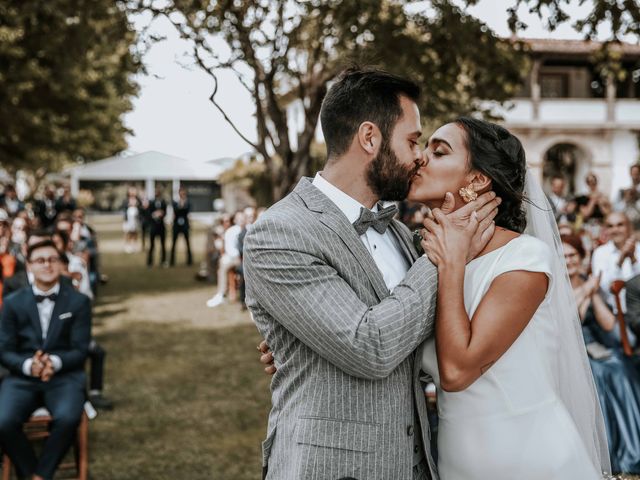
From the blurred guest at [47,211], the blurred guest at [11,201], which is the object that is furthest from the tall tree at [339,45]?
the blurred guest at [11,201]

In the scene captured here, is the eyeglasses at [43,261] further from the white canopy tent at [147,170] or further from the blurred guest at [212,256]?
the white canopy tent at [147,170]

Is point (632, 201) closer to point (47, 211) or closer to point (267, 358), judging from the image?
point (267, 358)

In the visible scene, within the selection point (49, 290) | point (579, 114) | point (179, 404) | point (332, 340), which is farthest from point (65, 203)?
point (579, 114)

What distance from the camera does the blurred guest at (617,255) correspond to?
702cm

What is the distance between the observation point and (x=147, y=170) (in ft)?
166

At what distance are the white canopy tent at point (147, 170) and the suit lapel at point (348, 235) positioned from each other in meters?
44.1

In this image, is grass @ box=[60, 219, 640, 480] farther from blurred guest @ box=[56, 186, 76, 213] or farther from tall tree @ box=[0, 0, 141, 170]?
blurred guest @ box=[56, 186, 76, 213]

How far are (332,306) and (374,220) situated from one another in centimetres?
44

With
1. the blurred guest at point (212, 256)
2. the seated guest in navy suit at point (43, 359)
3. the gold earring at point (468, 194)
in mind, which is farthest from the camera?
the blurred guest at point (212, 256)

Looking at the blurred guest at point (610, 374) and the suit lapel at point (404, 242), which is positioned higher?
the suit lapel at point (404, 242)

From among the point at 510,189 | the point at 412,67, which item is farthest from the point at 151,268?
the point at 510,189

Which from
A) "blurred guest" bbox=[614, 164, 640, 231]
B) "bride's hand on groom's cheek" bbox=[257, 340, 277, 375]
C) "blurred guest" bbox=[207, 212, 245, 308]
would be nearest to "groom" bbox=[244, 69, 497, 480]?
"bride's hand on groom's cheek" bbox=[257, 340, 277, 375]

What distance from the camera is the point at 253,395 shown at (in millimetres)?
7570

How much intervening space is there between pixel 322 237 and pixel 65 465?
4.22 m
